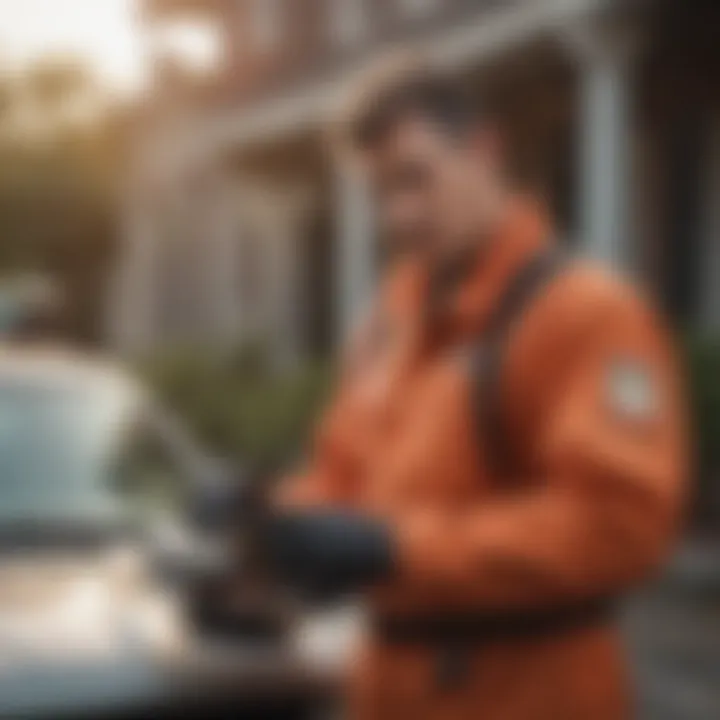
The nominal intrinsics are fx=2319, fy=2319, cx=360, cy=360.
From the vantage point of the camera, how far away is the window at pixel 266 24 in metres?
24.4

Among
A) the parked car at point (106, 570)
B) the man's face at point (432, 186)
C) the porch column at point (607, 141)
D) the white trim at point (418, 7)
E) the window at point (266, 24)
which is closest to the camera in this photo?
the man's face at point (432, 186)

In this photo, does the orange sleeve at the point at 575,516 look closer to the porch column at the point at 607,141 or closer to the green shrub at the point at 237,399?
the green shrub at the point at 237,399

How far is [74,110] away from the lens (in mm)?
24828

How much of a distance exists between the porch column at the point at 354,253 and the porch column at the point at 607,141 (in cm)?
328

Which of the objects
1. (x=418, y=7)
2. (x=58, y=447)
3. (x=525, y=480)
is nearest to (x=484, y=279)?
(x=525, y=480)

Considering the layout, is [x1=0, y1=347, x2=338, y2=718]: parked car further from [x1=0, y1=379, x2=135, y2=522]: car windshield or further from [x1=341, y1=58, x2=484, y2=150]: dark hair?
[x1=341, y1=58, x2=484, y2=150]: dark hair

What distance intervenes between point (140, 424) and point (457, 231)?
3.11 meters

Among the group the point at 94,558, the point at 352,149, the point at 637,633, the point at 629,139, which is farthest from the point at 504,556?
the point at 629,139

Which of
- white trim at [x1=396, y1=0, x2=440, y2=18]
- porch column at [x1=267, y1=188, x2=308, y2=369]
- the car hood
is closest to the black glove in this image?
the car hood

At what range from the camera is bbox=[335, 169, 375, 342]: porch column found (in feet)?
63.0

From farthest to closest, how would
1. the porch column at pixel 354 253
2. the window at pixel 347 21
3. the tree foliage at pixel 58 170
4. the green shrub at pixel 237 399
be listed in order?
the tree foliage at pixel 58 170
the window at pixel 347 21
the porch column at pixel 354 253
the green shrub at pixel 237 399

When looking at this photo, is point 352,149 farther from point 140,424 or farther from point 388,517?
point 140,424

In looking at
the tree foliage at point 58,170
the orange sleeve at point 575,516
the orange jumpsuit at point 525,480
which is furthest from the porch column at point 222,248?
the orange sleeve at point 575,516

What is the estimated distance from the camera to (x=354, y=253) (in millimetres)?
19531
